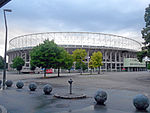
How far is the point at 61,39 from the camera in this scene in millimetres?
92750

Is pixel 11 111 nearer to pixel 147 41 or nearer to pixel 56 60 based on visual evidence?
pixel 56 60

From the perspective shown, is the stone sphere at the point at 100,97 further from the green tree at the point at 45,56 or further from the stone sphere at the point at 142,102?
the green tree at the point at 45,56

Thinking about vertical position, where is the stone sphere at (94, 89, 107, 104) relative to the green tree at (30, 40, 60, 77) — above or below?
below

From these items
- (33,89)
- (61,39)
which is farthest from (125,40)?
(33,89)

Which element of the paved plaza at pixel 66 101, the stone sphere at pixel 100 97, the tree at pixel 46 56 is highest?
the tree at pixel 46 56

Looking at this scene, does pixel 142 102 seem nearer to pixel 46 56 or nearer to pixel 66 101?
pixel 66 101

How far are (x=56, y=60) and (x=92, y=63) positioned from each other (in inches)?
1060

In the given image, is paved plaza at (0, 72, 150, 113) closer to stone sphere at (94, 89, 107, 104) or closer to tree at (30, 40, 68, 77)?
stone sphere at (94, 89, 107, 104)

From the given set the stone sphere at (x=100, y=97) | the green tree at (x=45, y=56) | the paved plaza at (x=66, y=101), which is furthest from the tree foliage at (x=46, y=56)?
the stone sphere at (x=100, y=97)

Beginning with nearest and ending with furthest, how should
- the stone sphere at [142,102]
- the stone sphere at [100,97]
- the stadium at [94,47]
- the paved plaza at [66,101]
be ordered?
the stone sphere at [142,102] → the paved plaza at [66,101] → the stone sphere at [100,97] → the stadium at [94,47]

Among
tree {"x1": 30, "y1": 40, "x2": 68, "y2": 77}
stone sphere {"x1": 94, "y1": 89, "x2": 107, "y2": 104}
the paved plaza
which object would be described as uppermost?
tree {"x1": 30, "y1": 40, "x2": 68, "y2": 77}

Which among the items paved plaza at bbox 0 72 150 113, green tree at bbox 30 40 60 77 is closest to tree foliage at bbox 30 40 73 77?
green tree at bbox 30 40 60 77

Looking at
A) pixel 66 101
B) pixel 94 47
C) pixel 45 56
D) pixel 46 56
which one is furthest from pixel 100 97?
pixel 94 47

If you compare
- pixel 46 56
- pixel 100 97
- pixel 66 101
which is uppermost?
pixel 46 56
